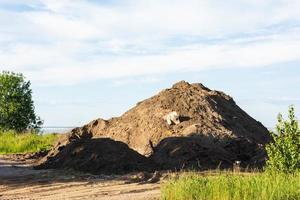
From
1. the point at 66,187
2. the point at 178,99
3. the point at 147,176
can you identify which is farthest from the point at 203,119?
the point at 66,187

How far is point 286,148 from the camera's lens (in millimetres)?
13438

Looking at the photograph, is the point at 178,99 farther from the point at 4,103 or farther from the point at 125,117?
the point at 4,103

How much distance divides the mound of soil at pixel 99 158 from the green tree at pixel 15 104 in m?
19.6

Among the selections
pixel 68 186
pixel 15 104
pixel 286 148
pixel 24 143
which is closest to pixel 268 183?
pixel 286 148

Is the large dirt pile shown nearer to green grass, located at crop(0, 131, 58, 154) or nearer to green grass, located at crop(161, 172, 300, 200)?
green grass, located at crop(0, 131, 58, 154)

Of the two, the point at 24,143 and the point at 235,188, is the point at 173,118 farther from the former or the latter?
the point at 235,188

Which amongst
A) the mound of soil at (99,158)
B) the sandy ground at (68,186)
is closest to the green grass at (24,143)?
the mound of soil at (99,158)

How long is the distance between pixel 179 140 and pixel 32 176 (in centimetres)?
572

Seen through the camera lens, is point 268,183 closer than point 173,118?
Yes

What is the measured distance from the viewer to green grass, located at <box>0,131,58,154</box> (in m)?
32.0

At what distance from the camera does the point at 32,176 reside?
19031 millimetres

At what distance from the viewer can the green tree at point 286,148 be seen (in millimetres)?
13281

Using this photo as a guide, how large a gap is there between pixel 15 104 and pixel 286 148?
30.0m

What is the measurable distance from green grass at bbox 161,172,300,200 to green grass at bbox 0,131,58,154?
2051 centimetres
